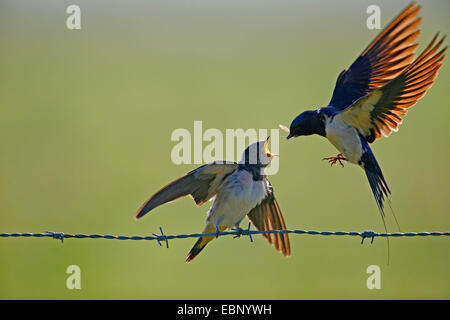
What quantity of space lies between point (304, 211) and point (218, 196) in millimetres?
6260

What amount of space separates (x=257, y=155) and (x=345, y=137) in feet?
2.70

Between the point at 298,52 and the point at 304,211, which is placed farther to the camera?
the point at 298,52

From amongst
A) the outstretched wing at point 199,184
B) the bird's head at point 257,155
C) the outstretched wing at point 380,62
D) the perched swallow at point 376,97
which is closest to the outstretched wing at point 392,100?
the perched swallow at point 376,97

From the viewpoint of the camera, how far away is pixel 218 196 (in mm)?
Answer: 5570

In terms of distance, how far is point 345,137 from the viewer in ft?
17.5

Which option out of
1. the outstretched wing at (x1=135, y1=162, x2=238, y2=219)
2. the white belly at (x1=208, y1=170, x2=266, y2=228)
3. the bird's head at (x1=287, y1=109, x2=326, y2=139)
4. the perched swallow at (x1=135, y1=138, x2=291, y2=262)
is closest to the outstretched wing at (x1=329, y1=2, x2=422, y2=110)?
the bird's head at (x1=287, y1=109, x2=326, y2=139)

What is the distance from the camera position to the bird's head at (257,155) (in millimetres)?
5719

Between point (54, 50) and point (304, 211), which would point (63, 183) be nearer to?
point (304, 211)

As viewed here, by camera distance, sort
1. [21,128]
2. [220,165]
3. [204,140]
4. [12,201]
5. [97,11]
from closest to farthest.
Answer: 1. [220,165]
2. [204,140]
3. [12,201]
4. [21,128]
5. [97,11]

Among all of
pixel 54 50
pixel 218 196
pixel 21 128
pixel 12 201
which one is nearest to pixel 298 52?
pixel 54 50

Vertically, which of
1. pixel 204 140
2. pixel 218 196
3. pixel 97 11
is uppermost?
pixel 97 11

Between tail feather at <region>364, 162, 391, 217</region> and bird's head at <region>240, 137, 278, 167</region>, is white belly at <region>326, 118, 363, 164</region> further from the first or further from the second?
bird's head at <region>240, 137, 278, 167</region>

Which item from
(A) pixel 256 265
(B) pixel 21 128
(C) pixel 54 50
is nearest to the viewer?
(A) pixel 256 265

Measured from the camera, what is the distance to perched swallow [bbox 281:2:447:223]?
16.2 ft
